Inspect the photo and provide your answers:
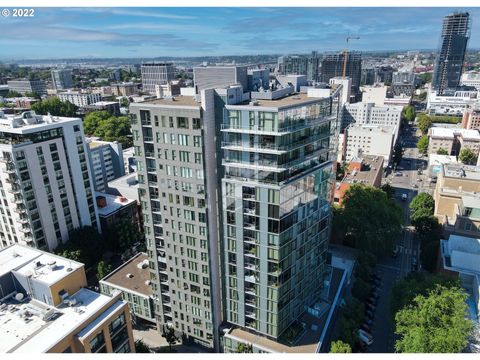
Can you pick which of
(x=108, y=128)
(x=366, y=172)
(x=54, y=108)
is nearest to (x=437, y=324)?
(x=366, y=172)

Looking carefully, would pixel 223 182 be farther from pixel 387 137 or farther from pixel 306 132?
pixel 387 137

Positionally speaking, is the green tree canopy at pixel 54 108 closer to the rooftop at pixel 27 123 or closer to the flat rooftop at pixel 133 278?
the rooftop at pixel 27 123

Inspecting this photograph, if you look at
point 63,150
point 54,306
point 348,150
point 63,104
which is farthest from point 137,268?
point 63,104

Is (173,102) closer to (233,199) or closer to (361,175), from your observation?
(233,199)

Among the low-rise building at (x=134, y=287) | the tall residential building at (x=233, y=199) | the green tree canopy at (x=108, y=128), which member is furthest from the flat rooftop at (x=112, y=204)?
the green tree canopy at (x=108, y=128)

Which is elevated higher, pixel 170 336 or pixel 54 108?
pixel 54 108

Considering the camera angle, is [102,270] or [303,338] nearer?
[303,338]
